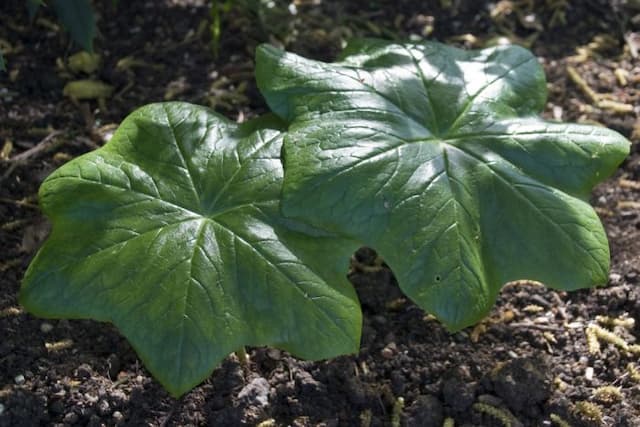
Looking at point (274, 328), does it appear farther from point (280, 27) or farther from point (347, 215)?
point (280, 27)

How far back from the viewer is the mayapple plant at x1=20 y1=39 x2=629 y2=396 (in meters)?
2.04

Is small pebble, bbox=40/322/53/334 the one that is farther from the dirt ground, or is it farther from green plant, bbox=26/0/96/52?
green plant, bbox=26/0/96/52

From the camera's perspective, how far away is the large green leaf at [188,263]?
201cm

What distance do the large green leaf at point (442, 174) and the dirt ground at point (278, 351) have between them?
394mm

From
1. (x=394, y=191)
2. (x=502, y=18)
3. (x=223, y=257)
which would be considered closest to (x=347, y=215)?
(x=394, y=191)

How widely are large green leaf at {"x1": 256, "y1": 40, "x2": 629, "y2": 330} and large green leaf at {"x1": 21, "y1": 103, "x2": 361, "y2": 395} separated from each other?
112 millimetres

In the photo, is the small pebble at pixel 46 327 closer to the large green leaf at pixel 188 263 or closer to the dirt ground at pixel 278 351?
the dirt ground at pixel 278 351

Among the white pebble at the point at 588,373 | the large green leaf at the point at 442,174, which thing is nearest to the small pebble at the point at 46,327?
the large green leaf at the point at 442,174

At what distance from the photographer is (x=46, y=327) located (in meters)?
2.43

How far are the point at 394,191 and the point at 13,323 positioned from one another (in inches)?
43.6

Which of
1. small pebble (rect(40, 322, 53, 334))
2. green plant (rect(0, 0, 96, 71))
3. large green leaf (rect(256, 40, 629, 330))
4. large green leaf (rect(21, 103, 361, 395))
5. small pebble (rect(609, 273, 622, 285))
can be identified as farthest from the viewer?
green plant (rect(0, 0, 96, 71))

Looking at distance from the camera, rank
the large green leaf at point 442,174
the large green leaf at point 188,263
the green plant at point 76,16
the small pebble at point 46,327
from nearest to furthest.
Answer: the large green leaf at point 188,263 < the large green leaf at point 442,174 < the small pebble at point 46,327 < the green plant at point 76,16

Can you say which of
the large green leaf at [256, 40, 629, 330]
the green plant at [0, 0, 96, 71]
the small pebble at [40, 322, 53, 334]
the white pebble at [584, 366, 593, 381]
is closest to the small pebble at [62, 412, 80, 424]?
the small pebble at [40, 322, 53, 334]

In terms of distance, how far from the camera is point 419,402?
2.35 meters
